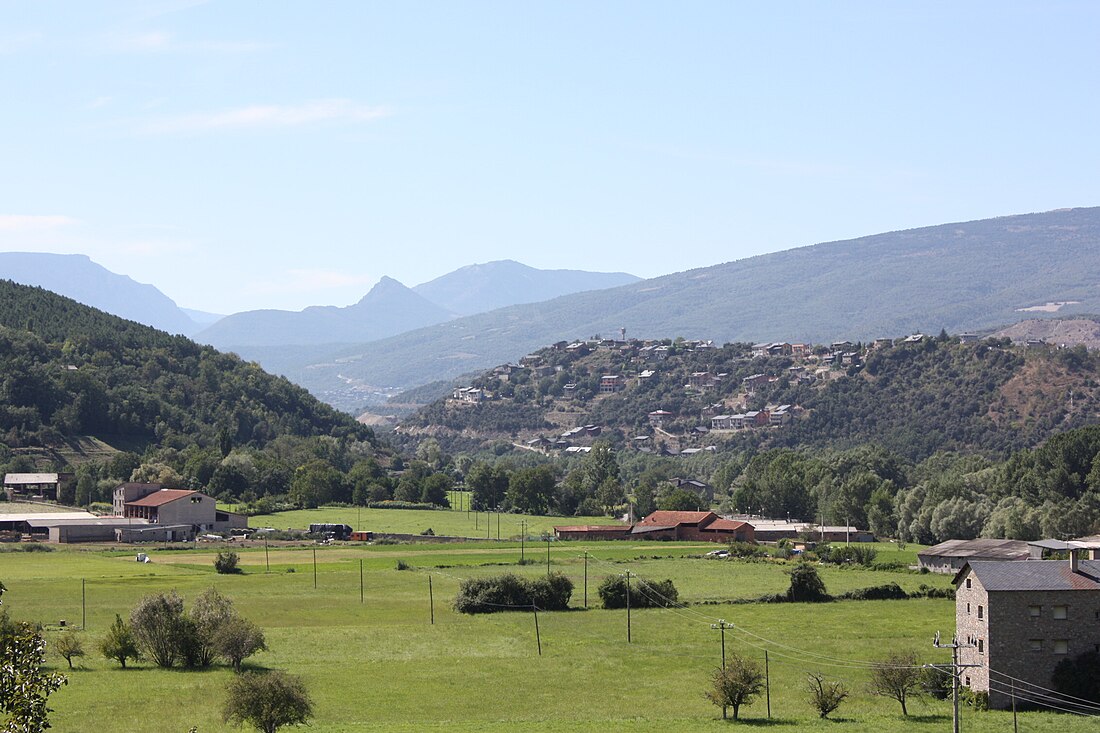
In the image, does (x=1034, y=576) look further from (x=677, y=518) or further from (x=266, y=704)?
(x=677, y=518)

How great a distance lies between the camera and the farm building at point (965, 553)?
268 ft

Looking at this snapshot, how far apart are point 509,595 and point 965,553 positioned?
105 ft

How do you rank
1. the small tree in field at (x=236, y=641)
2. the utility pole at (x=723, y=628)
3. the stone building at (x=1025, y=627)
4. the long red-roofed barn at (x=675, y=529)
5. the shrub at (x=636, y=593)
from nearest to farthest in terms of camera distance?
the stone building at (x=1025, y=627) → the utility pole at (x=723, y=628) → the small tree in field at (x=236, y=641) → the shrub at (x=636, y=593) → the long red-roofed barn at (x=675, y=529)

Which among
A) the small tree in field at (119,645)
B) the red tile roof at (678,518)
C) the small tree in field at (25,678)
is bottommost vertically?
the red tile roof at (678,518)

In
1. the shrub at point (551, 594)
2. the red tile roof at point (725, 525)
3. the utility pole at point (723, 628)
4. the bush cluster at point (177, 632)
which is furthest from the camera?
the red tile roof at point (725, 525)

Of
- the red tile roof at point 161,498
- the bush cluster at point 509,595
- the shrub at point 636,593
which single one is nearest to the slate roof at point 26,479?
the red tile roof at point 161,498

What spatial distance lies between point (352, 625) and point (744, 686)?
75.1 feet

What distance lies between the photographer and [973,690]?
44531 millimetres

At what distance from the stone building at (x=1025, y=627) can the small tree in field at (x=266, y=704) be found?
21003mm

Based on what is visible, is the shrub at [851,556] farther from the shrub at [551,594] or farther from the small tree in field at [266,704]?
the small tree in field at [266,704]

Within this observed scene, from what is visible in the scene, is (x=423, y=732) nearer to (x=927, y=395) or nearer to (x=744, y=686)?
(x=744, y=686)

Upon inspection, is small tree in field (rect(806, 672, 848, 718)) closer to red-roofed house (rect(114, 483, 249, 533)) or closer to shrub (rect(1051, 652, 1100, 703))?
shrub (rect(1051, 652, 1100, 703))

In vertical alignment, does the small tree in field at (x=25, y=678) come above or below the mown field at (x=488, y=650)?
above

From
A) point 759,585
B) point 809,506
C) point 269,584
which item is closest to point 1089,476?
point 809,506
